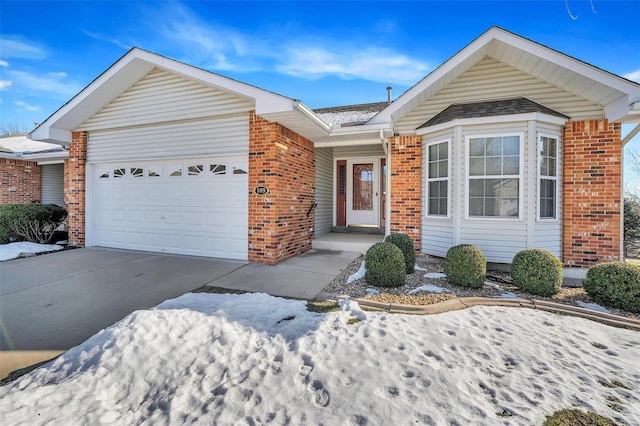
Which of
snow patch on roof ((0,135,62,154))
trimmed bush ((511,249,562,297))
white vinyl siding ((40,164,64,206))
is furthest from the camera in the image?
white vinyl siding ((40,164,64,206))

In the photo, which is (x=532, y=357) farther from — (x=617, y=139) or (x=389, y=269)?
(x=617, y=139)

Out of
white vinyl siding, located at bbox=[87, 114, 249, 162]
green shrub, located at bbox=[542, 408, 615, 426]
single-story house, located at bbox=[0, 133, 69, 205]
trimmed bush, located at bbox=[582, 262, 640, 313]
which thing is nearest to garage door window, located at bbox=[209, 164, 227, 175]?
white vinyl siding, located at bbox=[87, 114, 249, 162]

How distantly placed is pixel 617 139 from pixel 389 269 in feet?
17.7

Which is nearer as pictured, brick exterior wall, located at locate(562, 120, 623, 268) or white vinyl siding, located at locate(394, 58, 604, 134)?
brick exterior wall, located at locate(562, 120, 623, 268)

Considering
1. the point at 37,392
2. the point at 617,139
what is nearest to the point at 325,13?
the point at 617,139

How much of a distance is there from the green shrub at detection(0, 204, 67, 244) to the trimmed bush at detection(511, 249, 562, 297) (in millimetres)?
12123

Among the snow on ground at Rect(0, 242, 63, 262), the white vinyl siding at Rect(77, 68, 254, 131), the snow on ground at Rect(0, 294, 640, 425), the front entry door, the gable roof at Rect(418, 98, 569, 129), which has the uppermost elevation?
the white vinyl siding at Rect(77, 68, 254, 131)

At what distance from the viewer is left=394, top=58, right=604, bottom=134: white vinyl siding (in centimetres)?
588

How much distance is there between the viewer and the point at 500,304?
4062 millimetres

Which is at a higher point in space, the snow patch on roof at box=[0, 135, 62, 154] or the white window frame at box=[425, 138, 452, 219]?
the snow patch on roof at box=[0, 135, 62, 154]

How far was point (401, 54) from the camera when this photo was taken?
787 cm

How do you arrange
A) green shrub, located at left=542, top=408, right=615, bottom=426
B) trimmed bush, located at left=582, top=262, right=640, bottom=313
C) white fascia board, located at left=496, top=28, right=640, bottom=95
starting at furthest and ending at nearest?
white fascia board, located at left=496, top=28, right=640, bottom=95 < trimmed bush, located at left=582, top=262, right=640, bottom=313 < green shrub, located at left=542, top=408, right=615, bottom=426

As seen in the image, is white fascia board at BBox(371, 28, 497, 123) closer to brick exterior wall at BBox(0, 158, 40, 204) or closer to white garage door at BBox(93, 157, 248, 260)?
white garage door at BBox(93, 157, 248, 260)

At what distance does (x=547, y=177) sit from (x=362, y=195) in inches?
202
